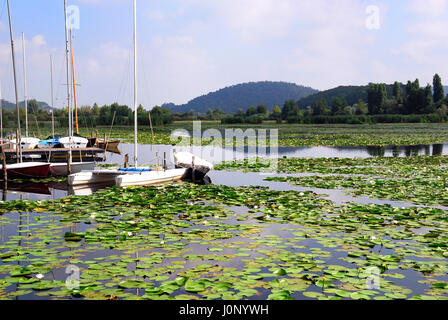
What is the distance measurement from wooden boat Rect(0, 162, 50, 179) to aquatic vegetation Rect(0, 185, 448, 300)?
9.01m

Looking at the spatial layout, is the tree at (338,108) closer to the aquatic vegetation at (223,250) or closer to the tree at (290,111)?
the tree at (290,111)

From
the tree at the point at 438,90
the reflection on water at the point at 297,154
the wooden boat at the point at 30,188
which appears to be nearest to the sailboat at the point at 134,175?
the wooden boat at the point at 30,188

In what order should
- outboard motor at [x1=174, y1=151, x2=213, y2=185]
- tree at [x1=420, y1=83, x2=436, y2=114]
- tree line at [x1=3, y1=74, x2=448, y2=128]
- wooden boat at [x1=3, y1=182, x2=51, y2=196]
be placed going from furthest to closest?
1. tree at [x1=420, y1=83, x2=436, y2=114]
2. tree line at [x1=3, y1=74, x2=448, y2=128]
3. outboard motor at [x1=174, y1=151, x2=213, y2=185]
4. wooden boat at [x1=3, y1=182, x2=51, y2=196]

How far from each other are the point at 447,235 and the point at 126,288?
7.44m

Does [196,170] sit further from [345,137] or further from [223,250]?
[345,137]

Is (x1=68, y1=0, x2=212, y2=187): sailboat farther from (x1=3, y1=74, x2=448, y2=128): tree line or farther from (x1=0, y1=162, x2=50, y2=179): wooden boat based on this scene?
(x1=3, y1=74, x2=448, y2=128): tree line

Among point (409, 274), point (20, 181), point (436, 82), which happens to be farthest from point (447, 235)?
point (436, 82)

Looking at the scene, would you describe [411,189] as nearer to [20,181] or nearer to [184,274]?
[184,274]

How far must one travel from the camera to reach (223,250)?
8.93m

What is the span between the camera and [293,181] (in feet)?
65.0

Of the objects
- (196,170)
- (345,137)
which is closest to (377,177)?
(196,170)

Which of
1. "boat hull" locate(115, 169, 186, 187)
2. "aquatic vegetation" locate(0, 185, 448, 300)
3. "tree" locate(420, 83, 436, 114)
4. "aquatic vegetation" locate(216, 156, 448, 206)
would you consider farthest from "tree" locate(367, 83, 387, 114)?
"aquatic vegetation" locate(0, 185, 448, 300)

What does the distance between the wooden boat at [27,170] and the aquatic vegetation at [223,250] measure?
9010 millimetres

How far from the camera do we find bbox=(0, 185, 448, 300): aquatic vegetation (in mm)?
6770
